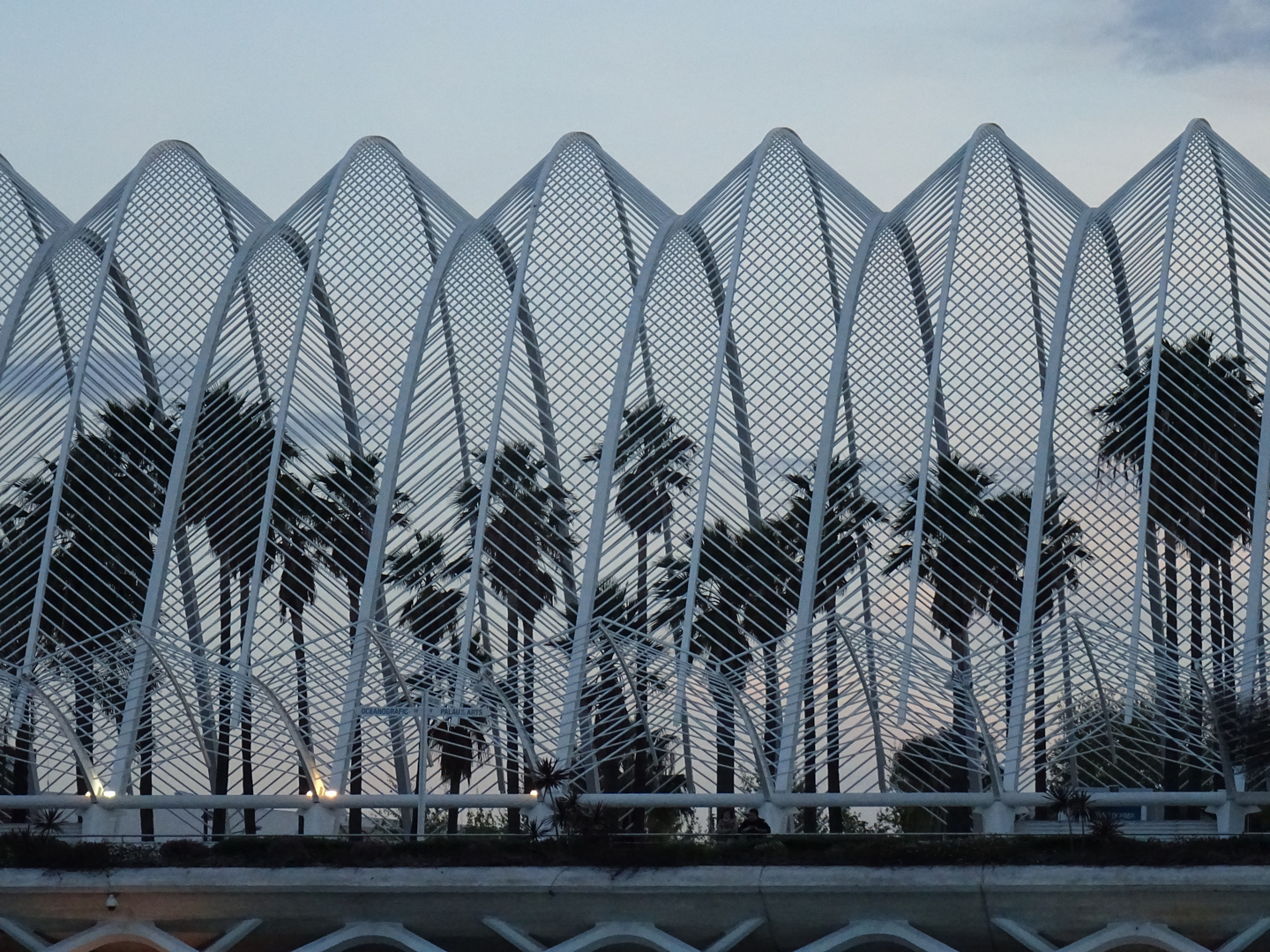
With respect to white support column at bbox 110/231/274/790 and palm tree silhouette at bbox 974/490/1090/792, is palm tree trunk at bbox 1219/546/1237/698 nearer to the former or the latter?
palm tree silhouette at bbox 974/490/1090/792

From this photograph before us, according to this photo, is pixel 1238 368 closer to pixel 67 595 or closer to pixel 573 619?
pixel 573 619

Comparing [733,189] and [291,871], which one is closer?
[291,871]

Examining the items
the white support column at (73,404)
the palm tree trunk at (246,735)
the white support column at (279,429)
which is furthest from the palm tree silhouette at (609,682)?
the white support column at (73,404)

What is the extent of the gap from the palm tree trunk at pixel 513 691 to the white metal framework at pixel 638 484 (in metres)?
0.34

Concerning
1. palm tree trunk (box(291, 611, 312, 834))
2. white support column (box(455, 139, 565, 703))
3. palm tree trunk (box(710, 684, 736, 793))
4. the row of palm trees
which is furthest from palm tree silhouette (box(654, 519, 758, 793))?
palm tree trunk (box(291, 611, 312, 834))

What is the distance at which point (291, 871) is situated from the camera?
4244cm

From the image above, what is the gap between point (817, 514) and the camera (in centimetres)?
5184

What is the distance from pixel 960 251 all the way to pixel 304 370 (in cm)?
1959

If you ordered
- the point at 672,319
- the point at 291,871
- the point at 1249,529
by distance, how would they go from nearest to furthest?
the point at 291,871 → the point at 1249,529 → the point at 672,319

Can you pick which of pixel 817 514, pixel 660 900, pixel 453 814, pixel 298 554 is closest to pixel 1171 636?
pixel 817 514

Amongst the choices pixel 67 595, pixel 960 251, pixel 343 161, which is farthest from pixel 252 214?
pixel 960 251

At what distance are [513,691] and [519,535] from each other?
16.1 ft

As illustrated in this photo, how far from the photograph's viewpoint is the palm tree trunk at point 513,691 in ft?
162

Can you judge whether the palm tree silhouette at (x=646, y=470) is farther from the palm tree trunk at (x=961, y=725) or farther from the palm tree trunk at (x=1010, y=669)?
the palm tree trunk at (x=1010, y=669)
